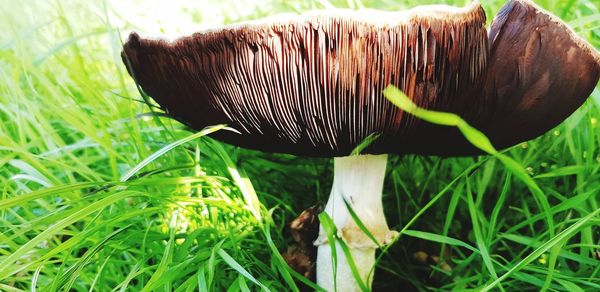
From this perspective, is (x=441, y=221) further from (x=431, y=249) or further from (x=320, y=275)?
(x=320, y=275)

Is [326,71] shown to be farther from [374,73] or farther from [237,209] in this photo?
[237,209]

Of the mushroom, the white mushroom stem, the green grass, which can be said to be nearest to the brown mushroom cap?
the mushroom

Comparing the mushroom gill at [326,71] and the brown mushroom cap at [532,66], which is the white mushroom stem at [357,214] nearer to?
the mushroom gill at [326,71]

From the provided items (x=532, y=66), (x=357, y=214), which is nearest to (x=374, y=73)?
(x=532, y=66)

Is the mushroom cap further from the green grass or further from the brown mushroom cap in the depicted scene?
the green grass

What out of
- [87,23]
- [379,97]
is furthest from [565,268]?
[87,23]

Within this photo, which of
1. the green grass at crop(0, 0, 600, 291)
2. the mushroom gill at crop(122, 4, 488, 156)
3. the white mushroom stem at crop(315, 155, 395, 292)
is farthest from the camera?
the white mushroom stem at crop(315, 155, 395, 292)

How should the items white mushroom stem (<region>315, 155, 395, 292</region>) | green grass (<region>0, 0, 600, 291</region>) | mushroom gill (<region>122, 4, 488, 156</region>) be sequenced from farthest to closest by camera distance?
white mushroom stem (<region>315, 155, 395, 292</region>), green grass (<region>0, 0, 600, 291</region>), mushroom gill (<region>122, 4, 488, 156</region>)
